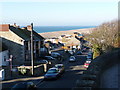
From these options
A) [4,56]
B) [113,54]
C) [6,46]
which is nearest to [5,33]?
[6,46]

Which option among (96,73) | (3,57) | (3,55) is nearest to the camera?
(96,73)

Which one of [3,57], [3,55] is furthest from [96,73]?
[3,55]

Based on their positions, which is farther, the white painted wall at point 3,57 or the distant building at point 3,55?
the distant building at point 3,55

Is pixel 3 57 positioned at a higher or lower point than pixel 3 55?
lower

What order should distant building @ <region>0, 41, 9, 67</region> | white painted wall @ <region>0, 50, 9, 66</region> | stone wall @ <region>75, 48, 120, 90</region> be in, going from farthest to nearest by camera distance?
distant building @ <region>0, 41, 9, 67</region> → white painted wall @ <region>0, 50, 9, 66</region> → stone wall @ <region>75, 48, 120, 90</region>

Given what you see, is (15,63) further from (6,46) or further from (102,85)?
(102,85)

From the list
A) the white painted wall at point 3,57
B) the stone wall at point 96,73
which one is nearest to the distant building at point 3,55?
the white painted wall at point 3,57

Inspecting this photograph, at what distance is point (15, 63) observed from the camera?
126 feet

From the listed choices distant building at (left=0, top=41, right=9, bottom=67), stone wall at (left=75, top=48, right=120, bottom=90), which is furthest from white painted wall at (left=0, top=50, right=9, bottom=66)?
stone wall at (left=75, top=48, right=120, bottom=90)

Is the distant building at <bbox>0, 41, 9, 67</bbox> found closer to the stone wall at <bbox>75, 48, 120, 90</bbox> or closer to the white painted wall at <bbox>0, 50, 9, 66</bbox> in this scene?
the white painted wall at <bbox>0, 50, 9, 66</bbox>

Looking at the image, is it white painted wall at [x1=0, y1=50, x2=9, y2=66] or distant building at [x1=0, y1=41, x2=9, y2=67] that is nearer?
white painted wall at [x1=0, y1=50, x2=9, y2=66]

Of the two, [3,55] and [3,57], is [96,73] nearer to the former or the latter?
[3,57]

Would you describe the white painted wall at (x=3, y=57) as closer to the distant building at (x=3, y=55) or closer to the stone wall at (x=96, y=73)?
the distant building at (x=3, y=55)

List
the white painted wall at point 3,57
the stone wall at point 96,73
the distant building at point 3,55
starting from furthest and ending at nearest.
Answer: the distant building at point 3,55, the white painted wall at point 3,57, the stone wall at point 96,73
